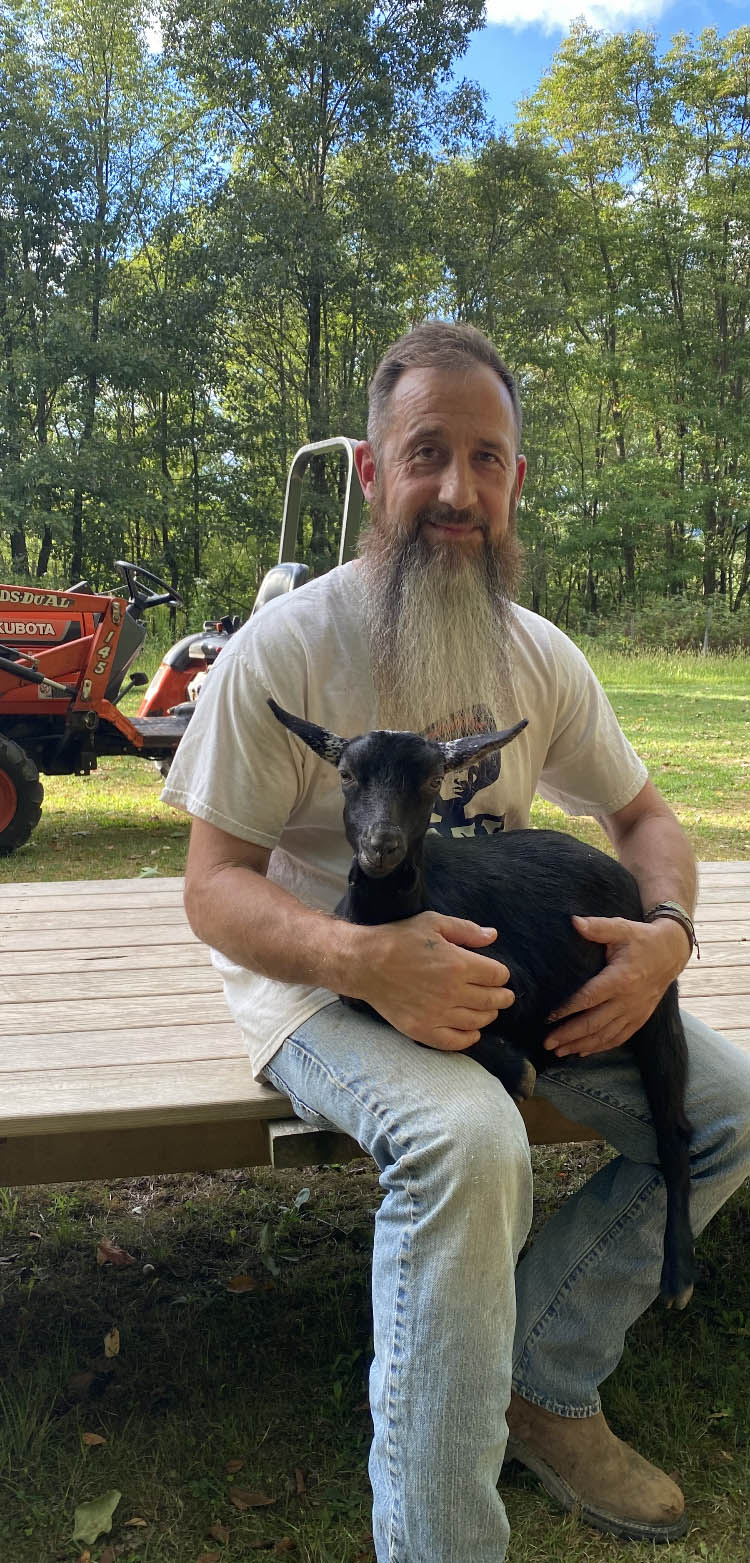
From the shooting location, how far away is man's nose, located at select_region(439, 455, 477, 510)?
83.7 inches

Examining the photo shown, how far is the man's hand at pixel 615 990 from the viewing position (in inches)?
76.8

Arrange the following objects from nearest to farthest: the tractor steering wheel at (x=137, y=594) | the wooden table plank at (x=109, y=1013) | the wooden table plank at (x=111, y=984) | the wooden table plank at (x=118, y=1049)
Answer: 1. the wooden table plank at (x=118, y=1049)
2. the wooden table plank at (x=109, y=1013)
3. the wooden table plank at (x=111, y=984)
4. the tractor steering wheel at (x=137, y=594)

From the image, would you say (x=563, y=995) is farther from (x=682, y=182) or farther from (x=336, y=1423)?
(x=682, y=182)

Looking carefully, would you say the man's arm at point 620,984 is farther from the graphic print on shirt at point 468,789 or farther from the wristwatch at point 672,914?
the graphic print on shirt at point 468,789

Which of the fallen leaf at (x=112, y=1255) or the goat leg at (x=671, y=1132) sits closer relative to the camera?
the goat leg at (x=671, y=1132)

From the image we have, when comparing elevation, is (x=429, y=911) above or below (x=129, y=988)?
above

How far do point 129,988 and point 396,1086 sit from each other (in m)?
0.99

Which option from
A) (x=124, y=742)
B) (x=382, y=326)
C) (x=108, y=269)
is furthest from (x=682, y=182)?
(x=124, y=742)

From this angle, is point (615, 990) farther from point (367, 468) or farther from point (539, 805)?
point (539, 805)

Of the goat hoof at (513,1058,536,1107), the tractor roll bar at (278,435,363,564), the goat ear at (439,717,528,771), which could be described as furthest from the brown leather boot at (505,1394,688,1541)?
the tractor roll bar at (278,435,363,564)

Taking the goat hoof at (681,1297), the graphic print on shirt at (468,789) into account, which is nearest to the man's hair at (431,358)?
the graphic print on shirt at (468,789)

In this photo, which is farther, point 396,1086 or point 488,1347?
point 396,1086

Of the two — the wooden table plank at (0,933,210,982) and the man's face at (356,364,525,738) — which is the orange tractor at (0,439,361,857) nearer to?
the wooden table plank at (0,933,210,982)

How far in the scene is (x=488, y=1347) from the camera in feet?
5.11
